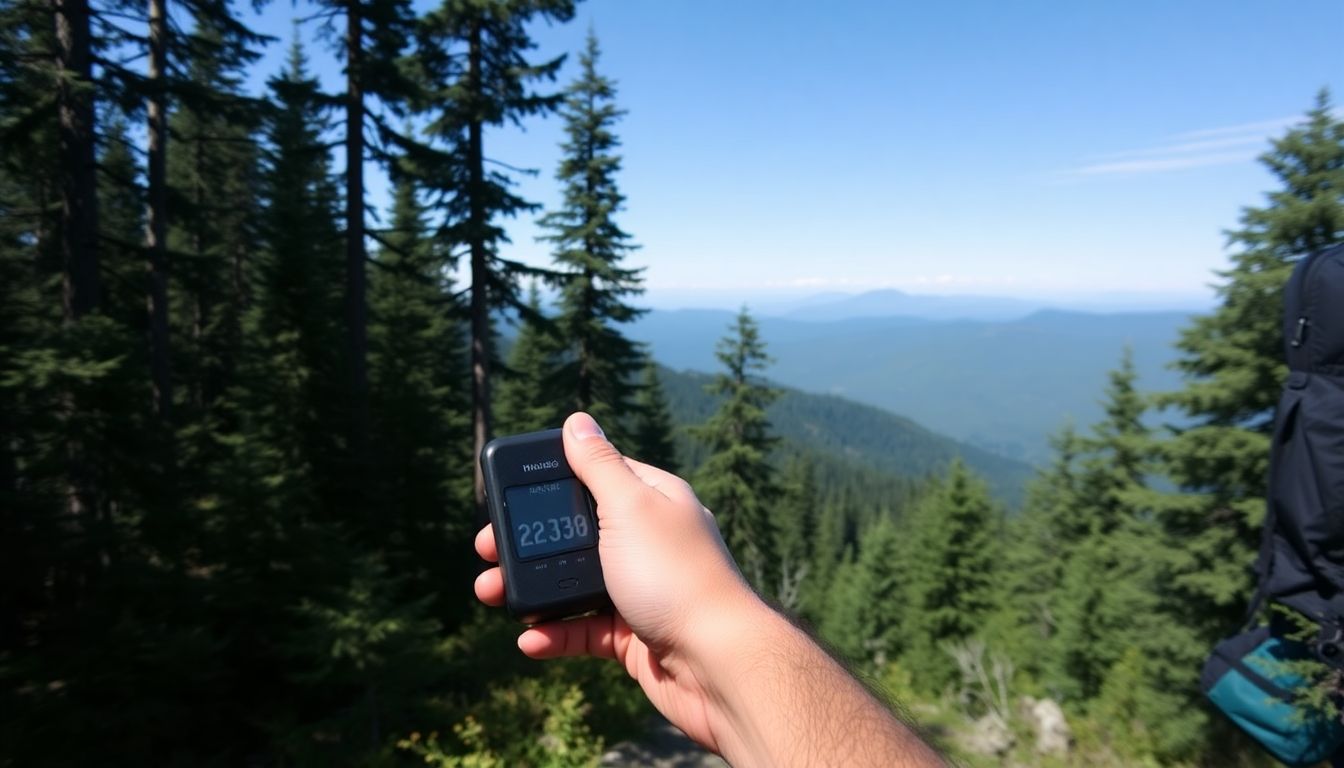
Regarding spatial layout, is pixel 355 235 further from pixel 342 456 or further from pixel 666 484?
pixel 666 484

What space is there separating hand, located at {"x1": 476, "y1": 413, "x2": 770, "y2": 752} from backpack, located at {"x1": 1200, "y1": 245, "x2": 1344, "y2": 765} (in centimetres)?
368

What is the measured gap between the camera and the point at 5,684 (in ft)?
16.6

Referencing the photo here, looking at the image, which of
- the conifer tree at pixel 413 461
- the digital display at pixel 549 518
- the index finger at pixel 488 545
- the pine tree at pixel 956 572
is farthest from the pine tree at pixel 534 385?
the pine tree at pixel 956 572

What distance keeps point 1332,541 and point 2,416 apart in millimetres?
10135

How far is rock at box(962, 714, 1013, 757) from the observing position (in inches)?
312

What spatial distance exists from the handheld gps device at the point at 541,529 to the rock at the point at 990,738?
8.05m

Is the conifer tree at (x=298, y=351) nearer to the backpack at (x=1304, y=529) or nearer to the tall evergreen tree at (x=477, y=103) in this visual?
the tall evergreen tree at (x=477, y=103)

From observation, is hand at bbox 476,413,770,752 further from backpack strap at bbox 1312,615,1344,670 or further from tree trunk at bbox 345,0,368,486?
tree trunk at bbox 345,0,368,486

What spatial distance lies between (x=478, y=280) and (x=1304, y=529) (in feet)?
41.1

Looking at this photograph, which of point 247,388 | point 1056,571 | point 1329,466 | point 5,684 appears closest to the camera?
point 1329,466

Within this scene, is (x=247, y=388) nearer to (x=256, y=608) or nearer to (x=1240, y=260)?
(x=256, y=608)

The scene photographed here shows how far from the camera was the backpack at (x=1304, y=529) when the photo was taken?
3.43m

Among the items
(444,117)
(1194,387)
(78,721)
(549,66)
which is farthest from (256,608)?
(1194,387)

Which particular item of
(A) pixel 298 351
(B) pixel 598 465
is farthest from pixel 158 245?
(B) pixel 598 465
